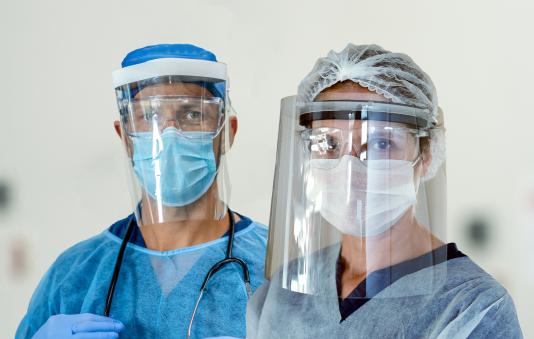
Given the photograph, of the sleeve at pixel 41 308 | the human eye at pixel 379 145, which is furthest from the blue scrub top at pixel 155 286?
the human eye at pixel 379 145

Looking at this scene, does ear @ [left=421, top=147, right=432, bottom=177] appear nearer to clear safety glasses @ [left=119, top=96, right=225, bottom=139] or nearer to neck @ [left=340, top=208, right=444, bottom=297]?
neck @ [left=340, top=208, right=444, bottom=297]

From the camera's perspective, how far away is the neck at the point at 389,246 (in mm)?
1160

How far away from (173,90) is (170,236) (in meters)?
0.38

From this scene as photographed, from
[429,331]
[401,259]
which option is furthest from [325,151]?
[429,331]

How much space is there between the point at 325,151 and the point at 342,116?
0.23 feet

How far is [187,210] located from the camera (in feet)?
5.21

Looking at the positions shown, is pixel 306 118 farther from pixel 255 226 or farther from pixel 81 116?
pixel 81 116

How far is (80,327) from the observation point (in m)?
1.48

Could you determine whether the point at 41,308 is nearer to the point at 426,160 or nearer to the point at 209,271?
the point at 209,271

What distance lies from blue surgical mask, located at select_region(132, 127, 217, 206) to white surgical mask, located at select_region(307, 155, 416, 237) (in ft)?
1.44

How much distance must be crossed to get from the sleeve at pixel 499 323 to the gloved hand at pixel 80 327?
2.67 feet

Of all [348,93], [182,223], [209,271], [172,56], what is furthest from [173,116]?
[348,93]

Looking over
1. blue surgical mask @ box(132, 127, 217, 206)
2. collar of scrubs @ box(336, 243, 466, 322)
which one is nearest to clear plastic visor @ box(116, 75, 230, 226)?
blue surgical mask @ box(132, 127, 217, 206)

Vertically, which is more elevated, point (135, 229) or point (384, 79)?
point (384, 79)
